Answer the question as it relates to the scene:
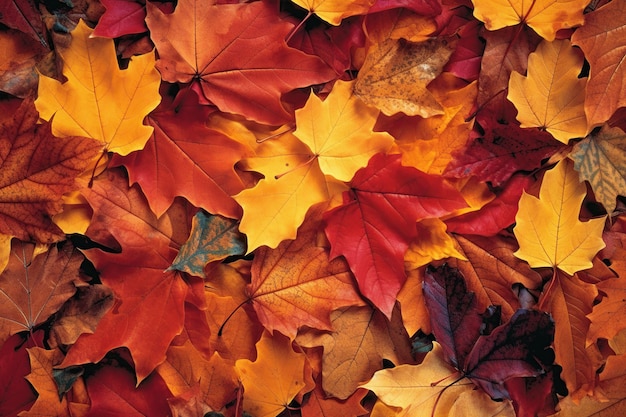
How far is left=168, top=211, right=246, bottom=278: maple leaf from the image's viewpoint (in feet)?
2.46

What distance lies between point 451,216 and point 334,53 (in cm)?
29

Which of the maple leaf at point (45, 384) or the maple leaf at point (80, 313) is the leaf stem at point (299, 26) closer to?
the maple leaf at point (80, 313)

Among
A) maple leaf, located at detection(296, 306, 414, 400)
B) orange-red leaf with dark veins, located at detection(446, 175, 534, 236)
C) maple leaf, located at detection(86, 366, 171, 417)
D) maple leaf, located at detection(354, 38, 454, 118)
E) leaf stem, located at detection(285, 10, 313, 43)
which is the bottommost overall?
maple leaf, located at detection(86, 366, 171, 417)

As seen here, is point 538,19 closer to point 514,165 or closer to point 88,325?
point 514,165

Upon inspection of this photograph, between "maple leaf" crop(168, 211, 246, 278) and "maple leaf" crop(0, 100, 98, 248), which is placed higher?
"maple leaf" crop(0, 100, 98, 248)

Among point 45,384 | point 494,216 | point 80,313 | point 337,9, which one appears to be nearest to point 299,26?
point 337,9

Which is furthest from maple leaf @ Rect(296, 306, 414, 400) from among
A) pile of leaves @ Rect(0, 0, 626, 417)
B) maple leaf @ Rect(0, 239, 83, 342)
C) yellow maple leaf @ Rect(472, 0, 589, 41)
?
yellow maple leaf @ Rect(472, 0, 589, 41)

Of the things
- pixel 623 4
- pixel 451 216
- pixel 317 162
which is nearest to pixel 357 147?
pixel 317 162

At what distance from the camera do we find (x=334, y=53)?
31.9 inches

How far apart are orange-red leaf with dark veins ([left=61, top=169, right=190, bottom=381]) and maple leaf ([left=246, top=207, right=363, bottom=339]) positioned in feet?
0.36

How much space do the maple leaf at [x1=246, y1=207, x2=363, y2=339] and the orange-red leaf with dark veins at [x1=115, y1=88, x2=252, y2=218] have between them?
0.30 ft

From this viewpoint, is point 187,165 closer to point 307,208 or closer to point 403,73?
point 307,208

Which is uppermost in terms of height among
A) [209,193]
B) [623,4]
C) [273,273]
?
[623,4]

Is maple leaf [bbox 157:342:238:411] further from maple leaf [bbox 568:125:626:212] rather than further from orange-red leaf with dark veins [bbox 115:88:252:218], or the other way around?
maple leaf [bbox 568:125:626:212]
